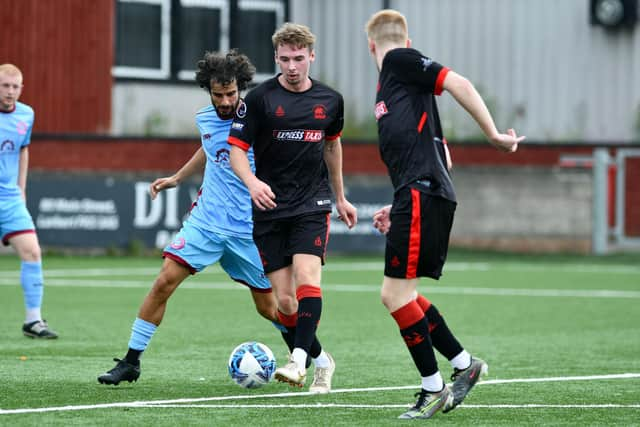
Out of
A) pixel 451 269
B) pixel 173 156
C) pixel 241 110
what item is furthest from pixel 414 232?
pixel 173 156

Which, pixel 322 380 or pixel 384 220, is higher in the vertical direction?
pixel 384 220

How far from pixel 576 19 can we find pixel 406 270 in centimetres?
2242

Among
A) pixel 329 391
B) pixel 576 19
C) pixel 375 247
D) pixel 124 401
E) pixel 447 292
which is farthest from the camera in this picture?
pixel 576 19

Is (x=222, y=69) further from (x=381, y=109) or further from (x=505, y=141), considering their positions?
(x=505, y=141)

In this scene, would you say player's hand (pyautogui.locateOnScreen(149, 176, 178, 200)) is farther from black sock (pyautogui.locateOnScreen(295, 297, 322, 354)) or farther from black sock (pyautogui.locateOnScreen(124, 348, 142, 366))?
black sock (pyautogui.locateOnScreen(295, 297, 322, 354))

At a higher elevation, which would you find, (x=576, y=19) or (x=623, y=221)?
(x=576, y=19)

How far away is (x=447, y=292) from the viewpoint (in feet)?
53.4

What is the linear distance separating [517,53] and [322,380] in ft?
69.2

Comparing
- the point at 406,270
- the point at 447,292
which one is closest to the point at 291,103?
the point at 406,270

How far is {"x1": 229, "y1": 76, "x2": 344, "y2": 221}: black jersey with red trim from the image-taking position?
782cm

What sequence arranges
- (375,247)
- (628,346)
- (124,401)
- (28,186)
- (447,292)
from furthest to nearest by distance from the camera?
(375,247) < (28,186) < (447,292) < (628,346) < (124,401)

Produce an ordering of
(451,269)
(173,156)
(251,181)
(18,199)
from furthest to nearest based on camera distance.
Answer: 1. (173,156)
2. (451,269)
3. (18,199)
4. (251,181)

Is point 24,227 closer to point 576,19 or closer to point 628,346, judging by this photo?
point 628,346

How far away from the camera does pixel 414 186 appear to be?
6742 mm
